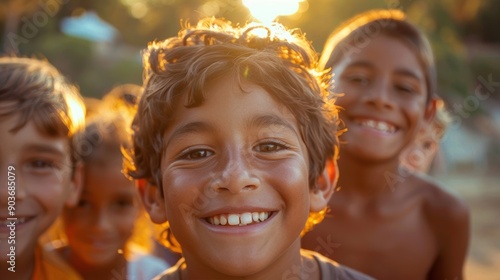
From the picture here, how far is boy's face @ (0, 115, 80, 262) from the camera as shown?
7.88 feet

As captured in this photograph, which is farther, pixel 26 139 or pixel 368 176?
pixel 368 176

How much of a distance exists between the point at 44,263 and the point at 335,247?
141cm

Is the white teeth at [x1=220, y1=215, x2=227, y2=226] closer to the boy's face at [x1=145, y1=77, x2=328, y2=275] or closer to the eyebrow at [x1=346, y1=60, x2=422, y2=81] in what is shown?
the boy's face at [x1=145, y1=77, x2=328, y2=275]

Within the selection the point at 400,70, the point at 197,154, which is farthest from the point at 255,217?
the point at 400,70

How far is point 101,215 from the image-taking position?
9.81 ft

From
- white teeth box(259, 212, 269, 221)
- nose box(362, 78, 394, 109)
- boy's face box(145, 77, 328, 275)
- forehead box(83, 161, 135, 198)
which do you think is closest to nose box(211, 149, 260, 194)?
boy's face box(145, 77, 328, 275)

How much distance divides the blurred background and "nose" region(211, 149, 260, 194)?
32.3ft

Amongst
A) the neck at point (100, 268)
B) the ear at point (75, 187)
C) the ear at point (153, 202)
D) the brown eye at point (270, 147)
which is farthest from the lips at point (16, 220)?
the brown eye at point (270, 147)

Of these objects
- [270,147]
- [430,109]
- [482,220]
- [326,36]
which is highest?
[326,36]

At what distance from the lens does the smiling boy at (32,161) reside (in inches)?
95.2

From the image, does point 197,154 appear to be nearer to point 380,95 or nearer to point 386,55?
point 380,95

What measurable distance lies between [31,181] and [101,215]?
23.1 inches

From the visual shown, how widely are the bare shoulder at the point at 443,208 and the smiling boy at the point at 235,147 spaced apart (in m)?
1.16

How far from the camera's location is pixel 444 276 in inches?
126
